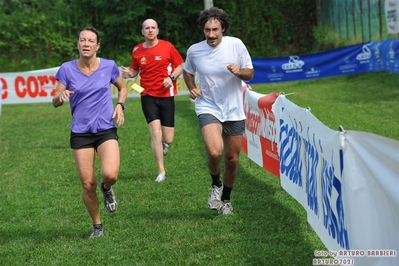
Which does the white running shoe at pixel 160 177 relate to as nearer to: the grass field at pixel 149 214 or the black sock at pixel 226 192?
the grass field at pixel 149 214

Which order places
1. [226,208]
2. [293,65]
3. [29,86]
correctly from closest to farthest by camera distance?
1. [226,208]
2. [29,86]
3. [293,65]

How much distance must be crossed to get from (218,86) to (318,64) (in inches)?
769

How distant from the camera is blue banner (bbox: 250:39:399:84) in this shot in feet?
88.0

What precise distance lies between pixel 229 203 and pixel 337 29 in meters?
27.2

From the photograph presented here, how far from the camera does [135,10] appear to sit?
3791 cm

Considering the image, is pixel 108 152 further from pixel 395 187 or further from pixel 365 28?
pixel 365 28

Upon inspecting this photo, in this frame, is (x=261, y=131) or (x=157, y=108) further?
(x=157, y=108)

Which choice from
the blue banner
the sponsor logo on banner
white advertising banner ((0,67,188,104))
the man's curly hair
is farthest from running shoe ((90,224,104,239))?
the sponsor logo on banner

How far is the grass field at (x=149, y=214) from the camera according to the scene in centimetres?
719

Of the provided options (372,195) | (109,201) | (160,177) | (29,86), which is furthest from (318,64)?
(372,195)

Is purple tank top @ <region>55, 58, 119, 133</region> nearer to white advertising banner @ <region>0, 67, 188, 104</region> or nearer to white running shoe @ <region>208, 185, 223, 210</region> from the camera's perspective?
white running shoe @ <region>208, 185, 223, 210</region>

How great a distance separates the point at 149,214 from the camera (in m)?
8.99

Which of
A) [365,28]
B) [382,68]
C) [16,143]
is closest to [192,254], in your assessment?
[16,143]

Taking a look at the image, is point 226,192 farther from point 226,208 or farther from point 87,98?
point 87,98
